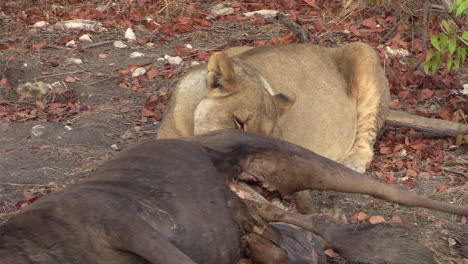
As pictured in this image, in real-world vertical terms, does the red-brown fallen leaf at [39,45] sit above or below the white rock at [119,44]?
above

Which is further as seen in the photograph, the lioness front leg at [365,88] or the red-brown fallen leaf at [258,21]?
the red-brown fallen leaf at [258,21]

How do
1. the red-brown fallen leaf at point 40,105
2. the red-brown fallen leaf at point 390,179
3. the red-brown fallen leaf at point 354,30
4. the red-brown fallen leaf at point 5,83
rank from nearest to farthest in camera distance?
the red-brown fallen leaf at point 390,179 < the red-brown fallen leaf at point 40,105 < the red-brown fallen leaf at point 5,83 < the red-brown fallen leaf at point 354,30

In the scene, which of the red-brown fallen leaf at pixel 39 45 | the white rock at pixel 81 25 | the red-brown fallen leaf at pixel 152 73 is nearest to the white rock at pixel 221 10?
the white rock at pixel 81 25

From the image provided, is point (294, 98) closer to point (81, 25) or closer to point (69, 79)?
point (69, 79)

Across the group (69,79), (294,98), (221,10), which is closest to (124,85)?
(69,79)

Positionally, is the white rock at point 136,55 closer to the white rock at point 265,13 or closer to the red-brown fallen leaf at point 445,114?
the white rock at point 265,13

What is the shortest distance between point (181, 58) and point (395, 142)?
246 centimetres

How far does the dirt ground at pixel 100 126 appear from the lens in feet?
17.4

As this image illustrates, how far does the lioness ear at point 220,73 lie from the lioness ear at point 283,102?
15.6 inches

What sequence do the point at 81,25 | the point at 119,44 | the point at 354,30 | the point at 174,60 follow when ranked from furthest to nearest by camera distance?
the point at 354,30 < the point at 81,25 < the point at 119,44 < the point at 174,60

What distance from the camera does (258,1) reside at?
32.9ft

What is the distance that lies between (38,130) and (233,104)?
5.79ft

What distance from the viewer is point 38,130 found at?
655cm

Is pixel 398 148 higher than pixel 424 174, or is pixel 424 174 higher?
pixel 424 174
